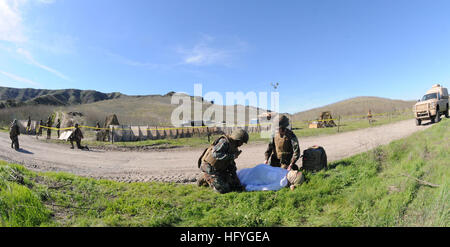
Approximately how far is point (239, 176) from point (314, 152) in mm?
2112

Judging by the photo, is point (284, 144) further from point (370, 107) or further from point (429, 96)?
point (370, 107)

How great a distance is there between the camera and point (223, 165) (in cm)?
480

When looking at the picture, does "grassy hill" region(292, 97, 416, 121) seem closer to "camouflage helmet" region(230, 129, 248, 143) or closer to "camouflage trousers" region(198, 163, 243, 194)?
"camouflage helmet" region(230, 129, 248, 143)

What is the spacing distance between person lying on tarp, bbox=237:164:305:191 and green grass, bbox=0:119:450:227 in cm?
25

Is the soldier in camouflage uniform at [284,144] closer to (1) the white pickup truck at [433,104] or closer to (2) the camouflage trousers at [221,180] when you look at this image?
(2) the camouflage trousers at [221,180]

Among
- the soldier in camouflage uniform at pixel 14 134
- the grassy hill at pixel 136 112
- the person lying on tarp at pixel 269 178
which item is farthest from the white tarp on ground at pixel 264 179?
the grassy hill at pixel 136 112

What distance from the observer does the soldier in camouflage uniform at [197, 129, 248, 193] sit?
4.67 metres

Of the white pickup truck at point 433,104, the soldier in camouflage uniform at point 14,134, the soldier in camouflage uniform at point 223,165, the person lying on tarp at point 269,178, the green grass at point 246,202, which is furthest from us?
the white pickup truck at point 433,104

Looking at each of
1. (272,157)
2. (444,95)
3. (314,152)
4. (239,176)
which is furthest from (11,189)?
(444,95)

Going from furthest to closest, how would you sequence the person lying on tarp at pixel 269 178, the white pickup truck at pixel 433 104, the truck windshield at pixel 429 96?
the truck windshield at pixel 429 96 → the white pickup truck at pixel 433 104 → the person lying on tarp at pixel 269 178

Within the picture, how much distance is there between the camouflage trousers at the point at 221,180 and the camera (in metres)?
4.55

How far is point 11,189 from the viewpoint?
2.95m
